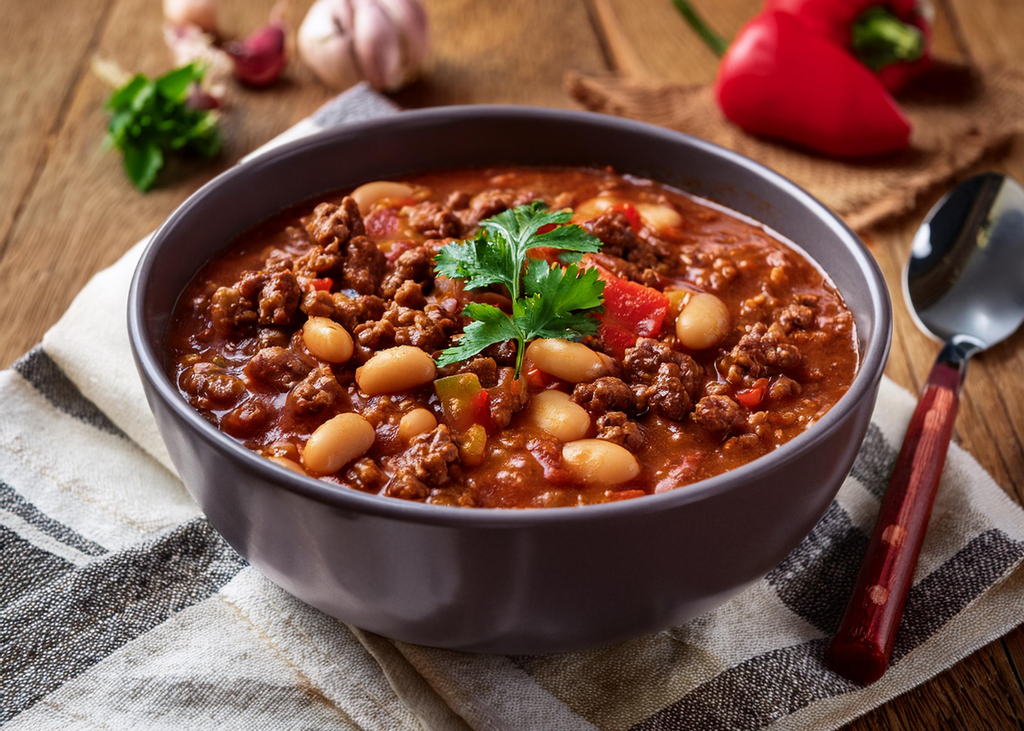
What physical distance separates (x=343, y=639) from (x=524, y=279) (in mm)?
1141

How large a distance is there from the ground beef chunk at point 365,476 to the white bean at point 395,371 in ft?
0.81

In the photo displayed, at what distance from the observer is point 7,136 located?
5.34 meters

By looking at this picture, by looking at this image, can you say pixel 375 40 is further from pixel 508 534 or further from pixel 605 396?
pixel 508 534

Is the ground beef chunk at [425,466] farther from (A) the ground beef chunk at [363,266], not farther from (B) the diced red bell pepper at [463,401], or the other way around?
(A) the ground beef chunk at [363,266]

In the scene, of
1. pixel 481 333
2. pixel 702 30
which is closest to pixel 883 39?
pixel 702 30

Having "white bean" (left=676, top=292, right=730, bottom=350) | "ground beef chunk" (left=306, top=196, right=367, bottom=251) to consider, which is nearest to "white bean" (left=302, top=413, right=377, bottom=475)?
"ground beef chunk" (left=306, top=196, right=367, bottom=251)

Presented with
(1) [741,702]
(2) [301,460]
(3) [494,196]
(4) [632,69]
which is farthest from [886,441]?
(4) [632,69]

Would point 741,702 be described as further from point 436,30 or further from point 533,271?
point 436,30

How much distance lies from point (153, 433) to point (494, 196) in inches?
55.4

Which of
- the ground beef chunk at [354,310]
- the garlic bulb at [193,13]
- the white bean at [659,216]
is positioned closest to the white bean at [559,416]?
the ground beef chunk at [354,310]

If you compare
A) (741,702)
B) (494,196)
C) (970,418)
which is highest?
(494,196)

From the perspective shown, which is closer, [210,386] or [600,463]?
[600,463]

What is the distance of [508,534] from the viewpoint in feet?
7.57

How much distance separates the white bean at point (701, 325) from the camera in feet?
10.3
